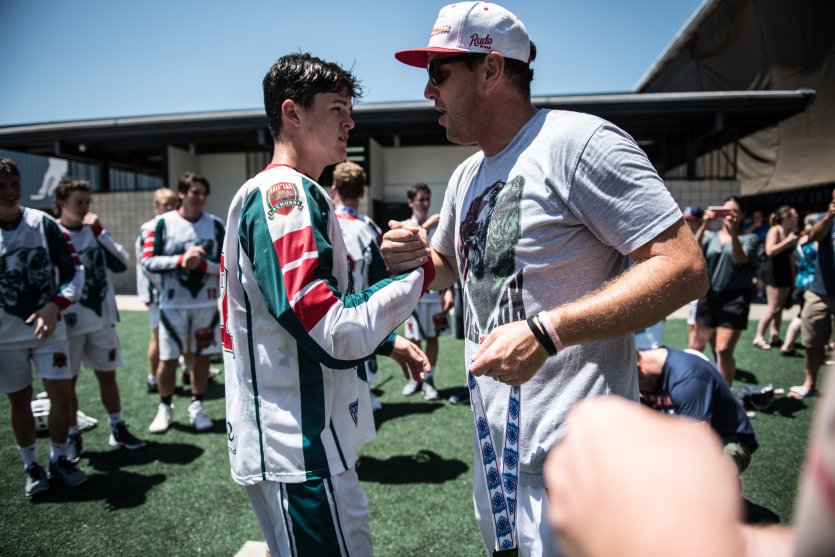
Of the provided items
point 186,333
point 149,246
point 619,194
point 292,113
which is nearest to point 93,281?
point 149,246

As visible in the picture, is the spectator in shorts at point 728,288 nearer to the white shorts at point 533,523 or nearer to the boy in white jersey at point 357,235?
the boy in white jersey at point 357,235

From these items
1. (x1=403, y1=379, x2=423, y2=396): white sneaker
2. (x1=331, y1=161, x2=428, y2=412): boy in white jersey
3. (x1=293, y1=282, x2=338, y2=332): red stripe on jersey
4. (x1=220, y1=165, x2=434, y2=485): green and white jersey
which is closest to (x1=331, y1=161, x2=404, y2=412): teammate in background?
(x1=331, y1=161, x2=428, y2=412): boy in white jersey

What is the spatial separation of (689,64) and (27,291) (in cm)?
2121

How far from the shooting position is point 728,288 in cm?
531

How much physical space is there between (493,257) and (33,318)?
3602mm

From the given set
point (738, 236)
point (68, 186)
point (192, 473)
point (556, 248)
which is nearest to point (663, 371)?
point (556, 248)

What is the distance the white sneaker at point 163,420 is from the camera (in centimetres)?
479

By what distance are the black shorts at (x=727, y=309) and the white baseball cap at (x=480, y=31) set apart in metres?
4.71

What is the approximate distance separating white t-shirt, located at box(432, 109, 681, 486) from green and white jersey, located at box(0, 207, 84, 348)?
3.60 m

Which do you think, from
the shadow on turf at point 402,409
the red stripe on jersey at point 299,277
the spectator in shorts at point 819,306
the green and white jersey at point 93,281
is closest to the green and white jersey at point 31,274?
the green and white jersey at point 93,281

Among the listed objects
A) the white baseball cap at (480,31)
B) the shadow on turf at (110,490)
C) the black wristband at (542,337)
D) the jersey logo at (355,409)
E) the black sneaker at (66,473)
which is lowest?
the shadow on turf at (110,490)

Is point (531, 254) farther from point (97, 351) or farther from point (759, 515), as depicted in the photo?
point (97, 351)

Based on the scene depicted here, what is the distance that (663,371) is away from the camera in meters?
3.11

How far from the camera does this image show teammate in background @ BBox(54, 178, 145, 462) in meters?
4.44
